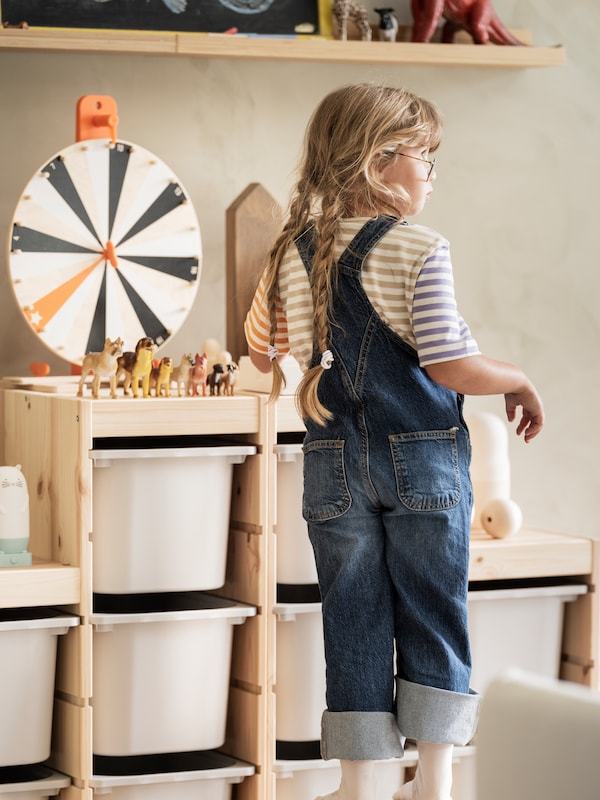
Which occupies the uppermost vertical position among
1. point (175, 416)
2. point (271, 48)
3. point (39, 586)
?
point (271, 48)

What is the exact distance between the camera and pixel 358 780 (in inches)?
64.1

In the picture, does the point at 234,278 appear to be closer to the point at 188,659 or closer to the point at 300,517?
the point at 300,517

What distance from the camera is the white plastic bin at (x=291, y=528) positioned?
1.98 m

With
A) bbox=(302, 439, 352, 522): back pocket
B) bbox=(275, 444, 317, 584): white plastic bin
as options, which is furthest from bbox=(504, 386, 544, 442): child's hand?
bbox=(275, 444, 317, 584): white plastic bin

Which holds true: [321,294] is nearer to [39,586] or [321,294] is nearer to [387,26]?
[39,586]

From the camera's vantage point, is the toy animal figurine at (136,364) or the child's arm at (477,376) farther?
the toy animal figurine at (136,364)

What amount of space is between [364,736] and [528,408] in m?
0.49

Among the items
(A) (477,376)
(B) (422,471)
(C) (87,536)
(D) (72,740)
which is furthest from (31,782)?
(A) (477,376)

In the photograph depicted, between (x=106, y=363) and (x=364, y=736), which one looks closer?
(x=364, y=736)

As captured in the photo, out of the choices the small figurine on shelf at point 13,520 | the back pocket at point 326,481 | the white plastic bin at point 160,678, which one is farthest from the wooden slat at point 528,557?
the small figurine on shelf at point 13,520

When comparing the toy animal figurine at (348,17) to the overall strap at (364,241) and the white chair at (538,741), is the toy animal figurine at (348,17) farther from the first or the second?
the white chair at (538,741)

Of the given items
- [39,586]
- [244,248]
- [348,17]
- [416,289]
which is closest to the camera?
[416,289]

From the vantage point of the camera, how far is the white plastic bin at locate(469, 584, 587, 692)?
208 centimetres

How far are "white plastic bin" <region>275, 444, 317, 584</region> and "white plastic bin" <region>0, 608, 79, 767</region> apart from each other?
36 cm
